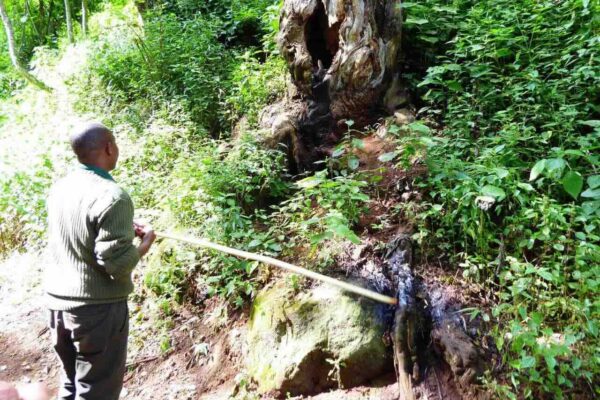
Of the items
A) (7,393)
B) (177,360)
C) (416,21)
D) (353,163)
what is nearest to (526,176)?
(353,163)

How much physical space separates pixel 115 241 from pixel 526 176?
353 cm

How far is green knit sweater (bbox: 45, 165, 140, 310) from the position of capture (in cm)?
252

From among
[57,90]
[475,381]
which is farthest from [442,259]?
[57,90]

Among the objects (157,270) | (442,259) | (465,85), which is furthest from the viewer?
(465,85)

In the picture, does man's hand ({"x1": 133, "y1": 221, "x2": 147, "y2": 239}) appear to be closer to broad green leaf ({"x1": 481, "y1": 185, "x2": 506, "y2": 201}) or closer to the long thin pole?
the long thin pole

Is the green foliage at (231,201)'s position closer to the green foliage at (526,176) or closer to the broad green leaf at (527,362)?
the green foliage at (526,176)

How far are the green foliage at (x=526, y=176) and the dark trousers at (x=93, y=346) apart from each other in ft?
8.17

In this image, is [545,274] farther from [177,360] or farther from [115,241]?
[177,360]

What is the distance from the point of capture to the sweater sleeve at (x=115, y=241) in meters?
2.51

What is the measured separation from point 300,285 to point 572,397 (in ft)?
6.92

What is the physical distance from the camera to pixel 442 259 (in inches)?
146

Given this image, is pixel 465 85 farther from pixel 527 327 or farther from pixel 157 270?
pixel 157 270

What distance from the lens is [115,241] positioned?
2.50 metres

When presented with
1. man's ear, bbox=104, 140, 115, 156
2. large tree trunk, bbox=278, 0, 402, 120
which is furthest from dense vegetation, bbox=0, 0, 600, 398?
man's ear, bbox=104, 140, 115, 156
